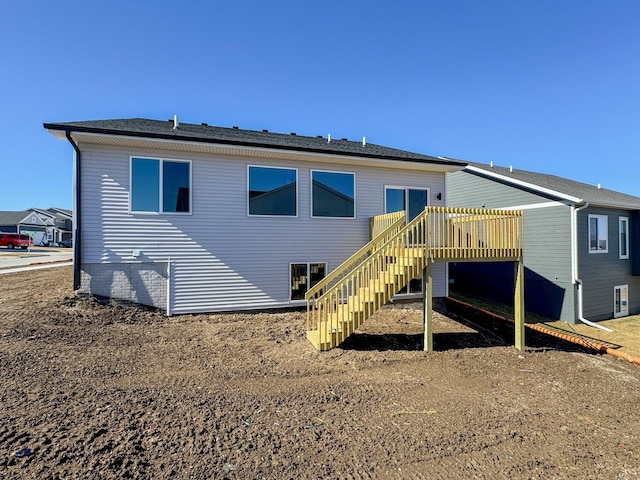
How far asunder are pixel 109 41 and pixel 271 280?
326 inches

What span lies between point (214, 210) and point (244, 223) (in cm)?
87

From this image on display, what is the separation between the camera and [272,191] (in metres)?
8.60

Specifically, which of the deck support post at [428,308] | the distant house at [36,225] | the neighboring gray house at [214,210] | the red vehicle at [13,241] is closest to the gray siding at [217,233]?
the neighboring gray house at [214,210]

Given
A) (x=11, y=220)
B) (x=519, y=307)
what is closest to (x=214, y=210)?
(x=519, y=307)

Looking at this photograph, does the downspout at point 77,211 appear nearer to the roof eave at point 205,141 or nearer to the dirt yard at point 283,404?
the roof eave at point 205,141

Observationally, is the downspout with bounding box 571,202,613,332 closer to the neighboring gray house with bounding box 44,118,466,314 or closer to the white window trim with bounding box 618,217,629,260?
the white window trim with bounding box 618,217,629,260

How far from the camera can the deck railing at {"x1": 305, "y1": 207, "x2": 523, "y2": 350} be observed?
632 centimetres

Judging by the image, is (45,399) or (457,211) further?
(457,211)

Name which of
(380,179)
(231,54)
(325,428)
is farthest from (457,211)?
(231,54)

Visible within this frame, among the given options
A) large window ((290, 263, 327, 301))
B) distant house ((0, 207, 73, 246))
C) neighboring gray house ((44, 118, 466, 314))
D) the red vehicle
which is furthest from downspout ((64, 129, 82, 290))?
distant house ((0, 207, 73, 246))

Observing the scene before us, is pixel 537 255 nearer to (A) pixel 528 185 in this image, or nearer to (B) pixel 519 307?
(A) pixel 528 185

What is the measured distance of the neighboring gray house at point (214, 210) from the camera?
7.33 meters

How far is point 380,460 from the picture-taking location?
3.03 meters

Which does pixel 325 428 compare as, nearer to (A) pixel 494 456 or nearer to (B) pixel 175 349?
(A) pixel 494 456
